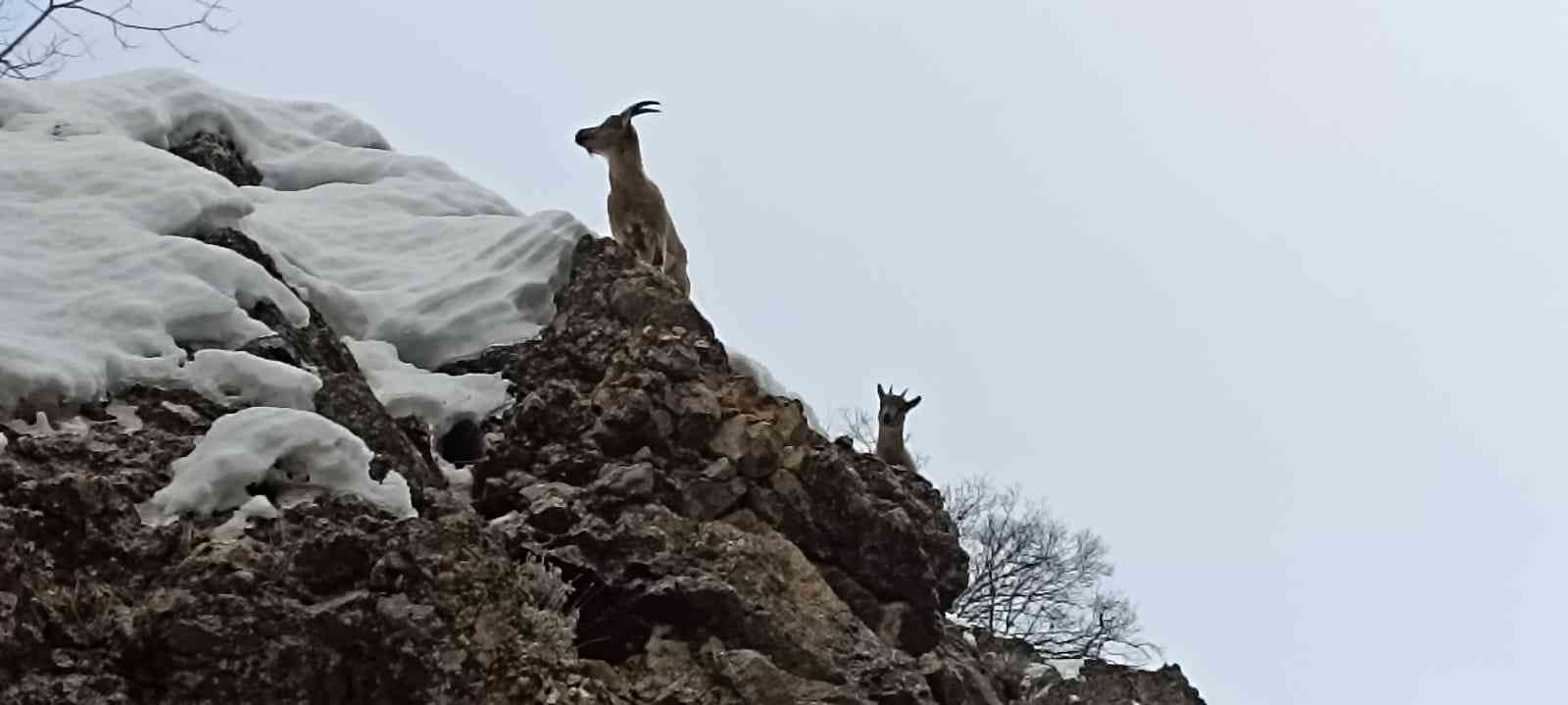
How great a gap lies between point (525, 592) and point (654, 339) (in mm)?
2629

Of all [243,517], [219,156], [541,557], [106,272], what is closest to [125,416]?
[243,517]

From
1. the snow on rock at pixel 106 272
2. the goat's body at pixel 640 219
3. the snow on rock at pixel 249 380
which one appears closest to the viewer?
the snow on rock at pixel 106 272

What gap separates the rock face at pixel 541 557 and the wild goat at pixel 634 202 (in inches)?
57.2

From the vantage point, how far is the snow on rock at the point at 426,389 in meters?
8.49

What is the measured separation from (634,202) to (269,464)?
17.1 ft

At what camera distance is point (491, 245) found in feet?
33.5

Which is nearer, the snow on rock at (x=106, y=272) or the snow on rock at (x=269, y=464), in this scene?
the snow on rock at (x=269, y=464)

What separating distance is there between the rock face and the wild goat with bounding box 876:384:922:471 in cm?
252

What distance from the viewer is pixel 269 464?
617 cm

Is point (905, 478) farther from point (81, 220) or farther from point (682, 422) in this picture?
point (81, 220)

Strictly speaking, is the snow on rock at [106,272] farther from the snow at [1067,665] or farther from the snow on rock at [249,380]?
the snow at [1067,665]

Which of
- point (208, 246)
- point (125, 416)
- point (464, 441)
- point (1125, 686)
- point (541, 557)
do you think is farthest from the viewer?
point (1125, 686)

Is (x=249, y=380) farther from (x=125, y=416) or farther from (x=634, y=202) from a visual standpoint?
(x=634, y=202)

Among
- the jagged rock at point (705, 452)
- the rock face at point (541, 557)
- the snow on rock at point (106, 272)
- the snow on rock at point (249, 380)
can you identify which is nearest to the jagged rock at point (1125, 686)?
the rock face at point (541, 557)
